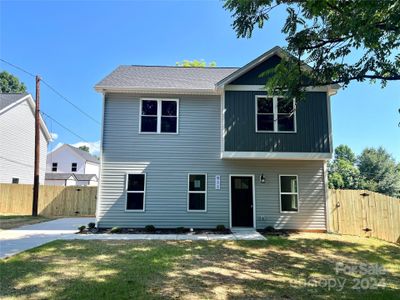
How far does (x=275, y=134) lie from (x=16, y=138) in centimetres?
1903

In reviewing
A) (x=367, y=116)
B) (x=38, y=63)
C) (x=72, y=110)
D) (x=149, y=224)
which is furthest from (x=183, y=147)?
(x=367, y=116)

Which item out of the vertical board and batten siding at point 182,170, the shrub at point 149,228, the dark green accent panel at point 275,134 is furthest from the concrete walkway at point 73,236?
the dark green accent panel at point 275,134

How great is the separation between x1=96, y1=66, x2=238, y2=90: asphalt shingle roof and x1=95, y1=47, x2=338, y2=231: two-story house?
0.13 metres

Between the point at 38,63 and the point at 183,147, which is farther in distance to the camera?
the point at 38,63

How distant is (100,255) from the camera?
7449 mm

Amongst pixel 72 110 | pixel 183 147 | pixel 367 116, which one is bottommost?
pixel 183 147

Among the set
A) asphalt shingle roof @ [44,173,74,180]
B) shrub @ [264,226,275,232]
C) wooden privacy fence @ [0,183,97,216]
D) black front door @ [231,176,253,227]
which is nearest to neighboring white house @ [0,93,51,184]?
wooden privacy fence @ [0,183,97,216]

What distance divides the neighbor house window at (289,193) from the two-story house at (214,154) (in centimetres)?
4

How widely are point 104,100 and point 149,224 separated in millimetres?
5639

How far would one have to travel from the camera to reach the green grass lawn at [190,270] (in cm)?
501

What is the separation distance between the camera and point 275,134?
11617 millimetres

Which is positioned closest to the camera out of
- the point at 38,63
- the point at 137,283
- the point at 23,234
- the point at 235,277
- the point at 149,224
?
the point at 137,283

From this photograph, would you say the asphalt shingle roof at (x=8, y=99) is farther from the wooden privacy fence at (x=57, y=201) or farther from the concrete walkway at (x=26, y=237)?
the concrete walkway at (x=26, y=237)

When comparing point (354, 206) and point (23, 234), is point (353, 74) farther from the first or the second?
point (23, 234)
